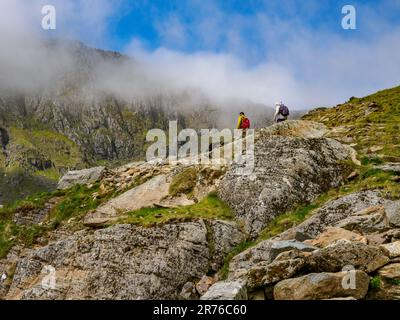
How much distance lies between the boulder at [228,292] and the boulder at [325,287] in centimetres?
144

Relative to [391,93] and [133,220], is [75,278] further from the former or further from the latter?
[391,93]

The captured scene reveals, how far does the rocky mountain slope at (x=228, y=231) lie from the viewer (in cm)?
1759

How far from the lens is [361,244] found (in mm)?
17875

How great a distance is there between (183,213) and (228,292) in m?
12.8

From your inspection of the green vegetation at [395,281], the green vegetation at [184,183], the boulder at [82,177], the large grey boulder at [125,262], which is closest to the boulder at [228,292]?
the green vegetation at [395,281]

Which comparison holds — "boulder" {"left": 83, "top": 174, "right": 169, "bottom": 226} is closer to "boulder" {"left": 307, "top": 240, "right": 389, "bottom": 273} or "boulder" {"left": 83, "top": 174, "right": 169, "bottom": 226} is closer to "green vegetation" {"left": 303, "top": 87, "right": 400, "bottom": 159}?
"green vegetation" {"left": 303, "top": 87, "right": 400, "bottom": 159}

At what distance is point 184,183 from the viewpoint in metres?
33.4

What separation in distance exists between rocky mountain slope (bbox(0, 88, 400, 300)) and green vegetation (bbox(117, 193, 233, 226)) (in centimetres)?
8

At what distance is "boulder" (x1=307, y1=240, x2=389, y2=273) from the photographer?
1736cm

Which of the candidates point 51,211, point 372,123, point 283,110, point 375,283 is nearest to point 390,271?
point 375,283

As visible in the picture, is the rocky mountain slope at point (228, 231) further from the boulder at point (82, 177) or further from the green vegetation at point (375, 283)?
the boulder at point (82, 177)

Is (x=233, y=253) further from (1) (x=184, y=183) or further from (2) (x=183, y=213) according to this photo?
(1) (x=184, y=183)
